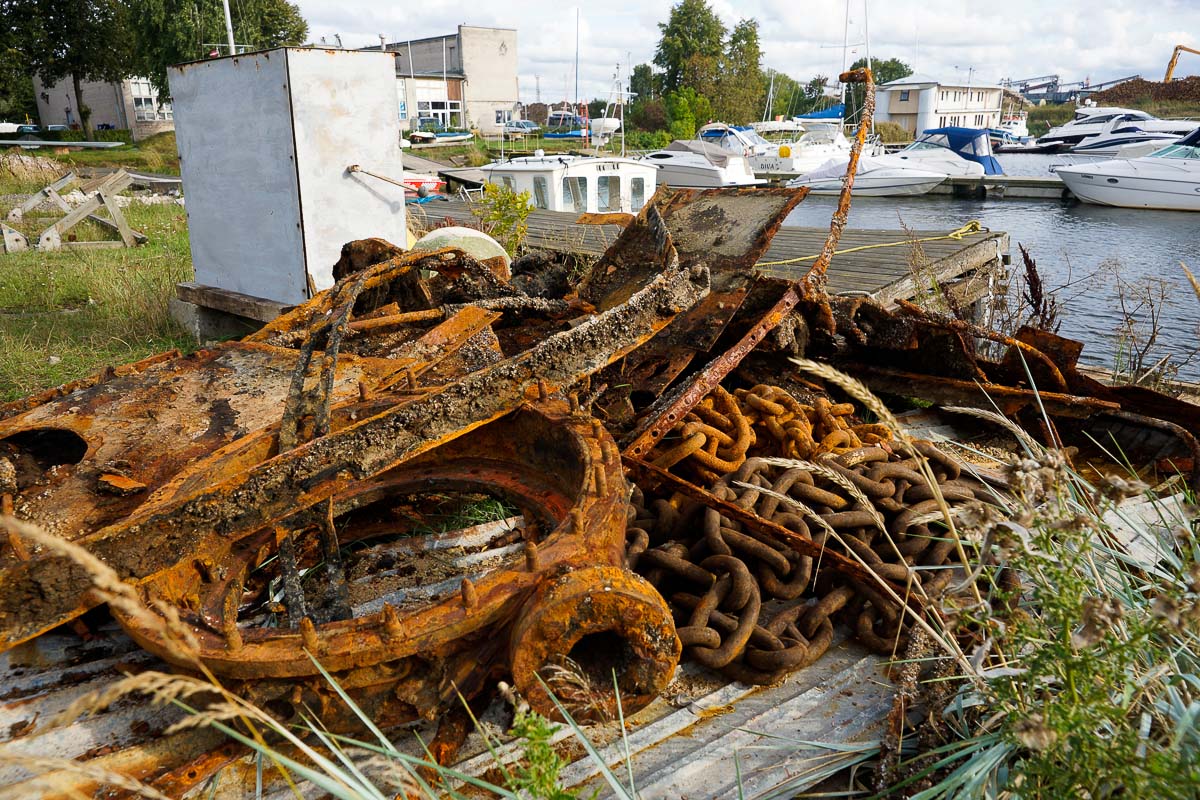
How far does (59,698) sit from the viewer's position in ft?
7.93

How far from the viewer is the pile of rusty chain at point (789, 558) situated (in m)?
2.65

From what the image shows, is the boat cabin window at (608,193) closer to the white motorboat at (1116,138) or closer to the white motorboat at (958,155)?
the white motorboat at (958,155)

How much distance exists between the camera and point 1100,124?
150ft

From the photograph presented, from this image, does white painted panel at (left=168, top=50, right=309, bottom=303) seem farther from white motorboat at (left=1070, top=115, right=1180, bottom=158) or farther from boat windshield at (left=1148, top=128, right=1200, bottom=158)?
white motorboat at (left=1070, top=115, right=1180, bottom=158)

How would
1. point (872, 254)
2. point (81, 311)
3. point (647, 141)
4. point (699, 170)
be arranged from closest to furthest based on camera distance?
point (872, 254), point (81, 311), point (699, 170), point (647, 141)

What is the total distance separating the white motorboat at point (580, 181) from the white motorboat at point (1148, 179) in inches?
573

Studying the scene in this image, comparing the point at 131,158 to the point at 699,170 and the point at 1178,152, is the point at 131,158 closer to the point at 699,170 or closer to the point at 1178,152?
A: the point at 699,170

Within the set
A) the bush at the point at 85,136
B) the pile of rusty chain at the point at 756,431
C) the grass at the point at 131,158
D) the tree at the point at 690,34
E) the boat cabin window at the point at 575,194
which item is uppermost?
the tree at the point at 690,34

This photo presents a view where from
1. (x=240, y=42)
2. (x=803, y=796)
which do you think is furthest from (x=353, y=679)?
(x=240, y=42)

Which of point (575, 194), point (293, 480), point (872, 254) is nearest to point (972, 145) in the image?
point (575, 194)

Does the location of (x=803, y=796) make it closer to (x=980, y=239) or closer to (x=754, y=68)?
(x=980, y=239)

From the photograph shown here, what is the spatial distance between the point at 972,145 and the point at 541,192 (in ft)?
72.9

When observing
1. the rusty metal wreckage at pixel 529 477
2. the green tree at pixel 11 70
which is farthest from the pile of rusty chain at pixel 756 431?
the green tree at pixel 11 70

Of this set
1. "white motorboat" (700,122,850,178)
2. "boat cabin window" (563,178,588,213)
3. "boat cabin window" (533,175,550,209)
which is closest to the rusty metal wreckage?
"boat cabin window" (533,175,550,209)
